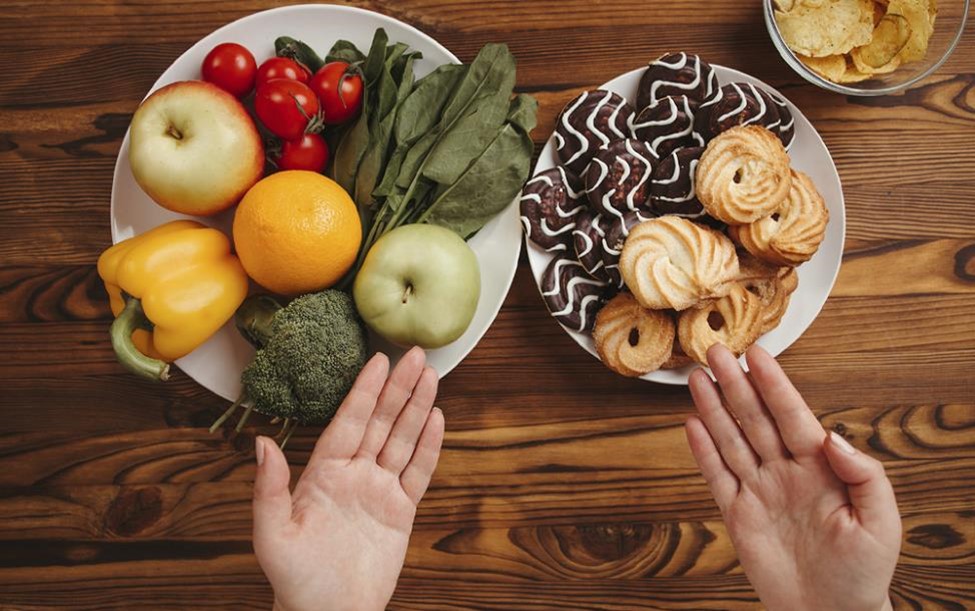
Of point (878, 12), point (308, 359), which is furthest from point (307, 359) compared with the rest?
point (878, 12)

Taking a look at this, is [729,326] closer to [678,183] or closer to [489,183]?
[678,183]

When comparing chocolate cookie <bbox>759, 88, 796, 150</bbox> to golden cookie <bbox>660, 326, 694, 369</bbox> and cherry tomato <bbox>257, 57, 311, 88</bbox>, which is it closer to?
golden cookie <bbox>660, 326, 694, 369</bbox>

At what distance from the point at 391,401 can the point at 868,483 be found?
2.33 feet

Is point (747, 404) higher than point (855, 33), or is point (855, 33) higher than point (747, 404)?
point (855, 33)

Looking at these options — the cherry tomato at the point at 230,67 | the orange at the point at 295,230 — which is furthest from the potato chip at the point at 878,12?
the cherry tomato at the point at 230,67

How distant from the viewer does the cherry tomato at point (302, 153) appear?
126cm

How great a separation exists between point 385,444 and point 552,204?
0.49 m

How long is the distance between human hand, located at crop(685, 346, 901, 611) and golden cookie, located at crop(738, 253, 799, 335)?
0.15 m

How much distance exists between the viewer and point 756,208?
1.22 m

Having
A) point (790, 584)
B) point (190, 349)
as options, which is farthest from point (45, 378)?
point (790, 584)

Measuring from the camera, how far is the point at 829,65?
134 cm

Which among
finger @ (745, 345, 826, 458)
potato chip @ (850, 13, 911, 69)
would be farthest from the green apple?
potato chip @ (850, 13, 911, 69)

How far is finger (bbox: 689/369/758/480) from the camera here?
1.21 m

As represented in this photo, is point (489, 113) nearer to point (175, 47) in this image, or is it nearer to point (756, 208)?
point (756, 208)
